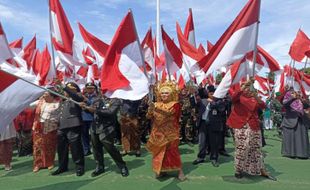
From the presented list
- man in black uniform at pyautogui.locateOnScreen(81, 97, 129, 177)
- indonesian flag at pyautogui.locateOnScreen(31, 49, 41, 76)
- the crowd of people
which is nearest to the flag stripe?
the crowd of people

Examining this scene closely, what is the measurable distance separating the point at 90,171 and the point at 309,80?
652 centimetres

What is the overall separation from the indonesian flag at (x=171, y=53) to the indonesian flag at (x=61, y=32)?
2380 mm

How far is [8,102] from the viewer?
16.0ft

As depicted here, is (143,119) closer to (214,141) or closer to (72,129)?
(214,141)

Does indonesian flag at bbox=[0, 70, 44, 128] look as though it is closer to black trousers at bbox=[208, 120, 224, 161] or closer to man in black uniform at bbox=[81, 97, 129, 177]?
man in black uniform at bbox=[81, 97, 129, 177]

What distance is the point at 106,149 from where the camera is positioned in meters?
6.86

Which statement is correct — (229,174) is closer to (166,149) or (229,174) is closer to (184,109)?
(166,149)

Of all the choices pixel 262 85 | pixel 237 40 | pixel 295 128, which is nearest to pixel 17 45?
pixel 237 40

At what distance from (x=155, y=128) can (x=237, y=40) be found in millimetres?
2133

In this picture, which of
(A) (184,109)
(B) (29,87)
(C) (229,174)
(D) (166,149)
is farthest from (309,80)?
(B) (29,87)

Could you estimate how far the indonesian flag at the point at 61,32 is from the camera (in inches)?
281

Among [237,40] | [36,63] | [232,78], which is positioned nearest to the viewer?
[237,40]

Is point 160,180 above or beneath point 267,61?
beneath

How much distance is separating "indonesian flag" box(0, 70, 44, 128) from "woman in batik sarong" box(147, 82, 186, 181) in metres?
2.20
